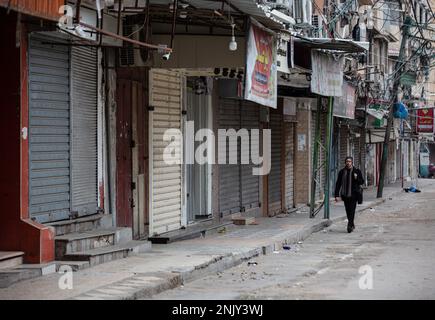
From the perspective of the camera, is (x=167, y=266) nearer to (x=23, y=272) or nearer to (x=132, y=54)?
(x=23, y=272)

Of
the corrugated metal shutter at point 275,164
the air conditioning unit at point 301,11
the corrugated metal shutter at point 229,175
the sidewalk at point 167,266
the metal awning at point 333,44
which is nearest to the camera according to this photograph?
the sidewalk at point 167,266

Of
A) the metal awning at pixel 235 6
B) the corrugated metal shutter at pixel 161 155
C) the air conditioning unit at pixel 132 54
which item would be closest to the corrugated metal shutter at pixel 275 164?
the corrugated metal shutter at pixel 161 155

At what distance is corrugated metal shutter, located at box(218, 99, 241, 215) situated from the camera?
2134 centimetres

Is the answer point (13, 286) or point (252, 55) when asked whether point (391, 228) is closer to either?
point (252, 55)

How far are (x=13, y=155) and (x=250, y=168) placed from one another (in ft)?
41.2

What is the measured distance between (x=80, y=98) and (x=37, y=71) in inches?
58.8

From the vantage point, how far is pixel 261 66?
16.2 metres

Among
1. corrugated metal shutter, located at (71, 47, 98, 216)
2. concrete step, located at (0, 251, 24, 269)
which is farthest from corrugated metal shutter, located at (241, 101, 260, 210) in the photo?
concrete step, located at (0, 251, 24, 269)

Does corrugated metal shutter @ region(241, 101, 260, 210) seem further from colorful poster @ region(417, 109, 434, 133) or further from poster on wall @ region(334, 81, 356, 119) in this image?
colorful poster @ region(417, 109, 434, 133)

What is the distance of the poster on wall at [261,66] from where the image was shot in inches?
603

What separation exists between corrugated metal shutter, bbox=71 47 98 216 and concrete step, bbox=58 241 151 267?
874 mm

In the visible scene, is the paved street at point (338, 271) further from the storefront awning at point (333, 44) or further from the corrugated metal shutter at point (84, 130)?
the storefront awning at point (333, 44)

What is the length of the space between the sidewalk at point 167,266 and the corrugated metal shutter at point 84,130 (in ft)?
4.35
